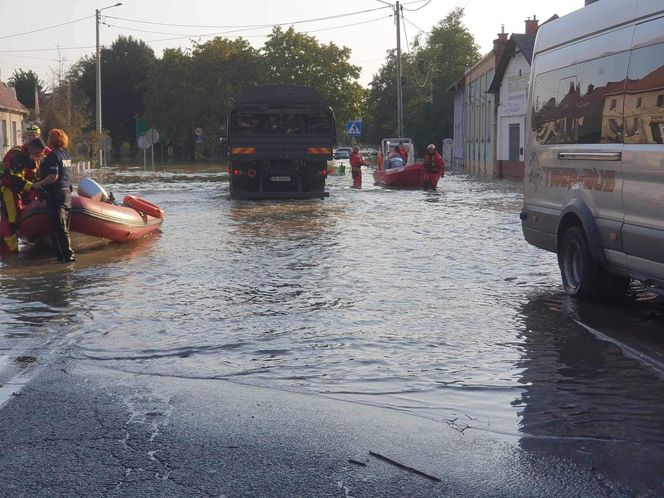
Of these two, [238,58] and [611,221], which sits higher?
[238,58]

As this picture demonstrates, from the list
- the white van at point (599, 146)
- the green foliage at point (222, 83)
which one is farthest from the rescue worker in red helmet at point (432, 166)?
the green foliage at point (222, 83)

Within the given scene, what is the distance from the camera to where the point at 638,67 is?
7938mm

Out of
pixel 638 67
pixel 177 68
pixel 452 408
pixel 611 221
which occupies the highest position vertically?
pixel 177 68

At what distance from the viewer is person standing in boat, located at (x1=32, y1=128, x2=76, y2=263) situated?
40.5 feet

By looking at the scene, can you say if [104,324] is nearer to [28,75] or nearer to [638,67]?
[638,67]

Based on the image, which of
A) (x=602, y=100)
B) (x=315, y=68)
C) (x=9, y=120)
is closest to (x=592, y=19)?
(x=602, y=100)

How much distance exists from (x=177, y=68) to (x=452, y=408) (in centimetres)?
8124

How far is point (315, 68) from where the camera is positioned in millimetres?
82188

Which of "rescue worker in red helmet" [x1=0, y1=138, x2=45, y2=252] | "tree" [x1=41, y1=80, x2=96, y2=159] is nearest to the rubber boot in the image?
"rescue worker in red helmet" [x1=0, y1=138, x2=45, y2=252]

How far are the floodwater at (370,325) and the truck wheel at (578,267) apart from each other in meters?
0.20

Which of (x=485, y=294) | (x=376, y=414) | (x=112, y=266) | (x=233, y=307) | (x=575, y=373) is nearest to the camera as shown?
(x=376, y=414)

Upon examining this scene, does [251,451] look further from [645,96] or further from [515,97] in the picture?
[515,97]

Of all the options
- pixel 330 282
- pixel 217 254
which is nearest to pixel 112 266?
pixel 217 254

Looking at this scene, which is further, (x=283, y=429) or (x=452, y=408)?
(x=452, y=408)
